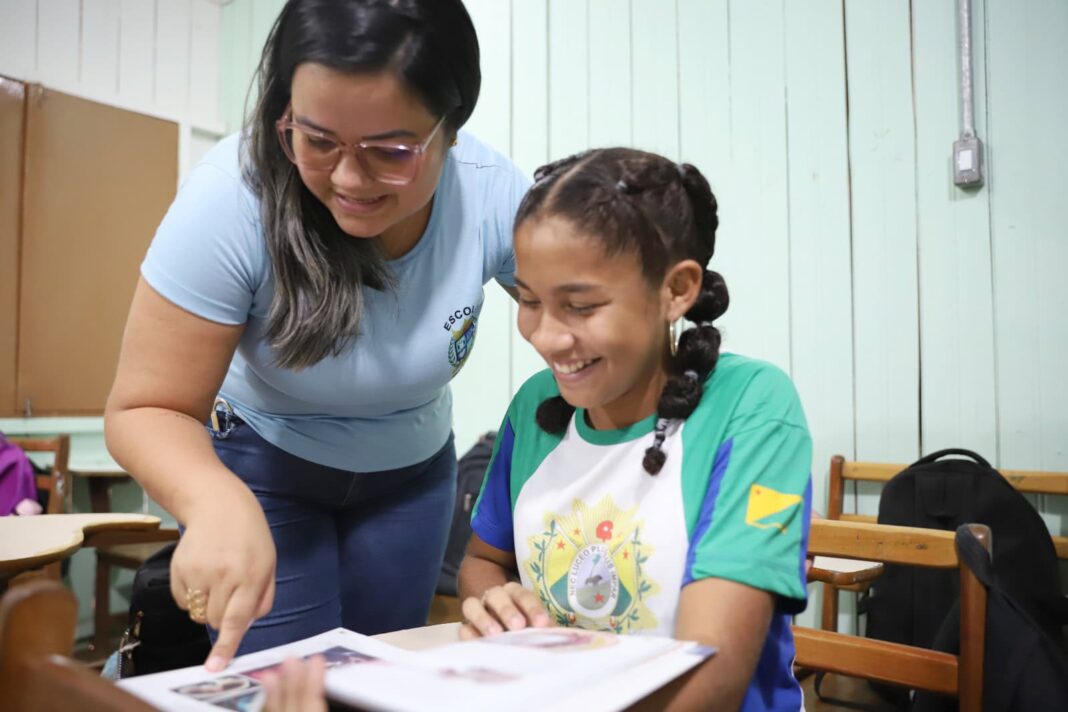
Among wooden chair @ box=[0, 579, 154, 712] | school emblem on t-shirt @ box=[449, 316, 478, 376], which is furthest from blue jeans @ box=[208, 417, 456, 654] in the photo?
wooden chair @ box=[0, 579, 154, 712]

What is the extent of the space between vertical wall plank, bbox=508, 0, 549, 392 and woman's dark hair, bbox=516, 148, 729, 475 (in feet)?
6.96

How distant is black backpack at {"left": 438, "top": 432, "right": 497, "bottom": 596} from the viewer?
2.83 metres

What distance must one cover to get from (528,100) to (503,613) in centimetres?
265

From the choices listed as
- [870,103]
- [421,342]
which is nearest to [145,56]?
[870,103]

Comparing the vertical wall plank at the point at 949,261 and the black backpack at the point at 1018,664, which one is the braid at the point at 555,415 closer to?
the black backpack at the point at 1018,664

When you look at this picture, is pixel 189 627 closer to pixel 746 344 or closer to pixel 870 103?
pixel 746 344

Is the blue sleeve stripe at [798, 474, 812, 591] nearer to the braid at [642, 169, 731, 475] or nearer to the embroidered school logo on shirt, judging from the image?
the embroidered school logo on shirt

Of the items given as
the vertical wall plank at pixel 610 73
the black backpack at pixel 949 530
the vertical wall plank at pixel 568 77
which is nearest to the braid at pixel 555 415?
the black backpack at pixel 949 530

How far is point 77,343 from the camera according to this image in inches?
140

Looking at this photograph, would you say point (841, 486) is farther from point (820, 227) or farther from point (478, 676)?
point (478, 676)

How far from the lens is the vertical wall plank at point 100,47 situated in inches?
145

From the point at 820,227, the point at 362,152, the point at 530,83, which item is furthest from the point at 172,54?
the point at 362,152

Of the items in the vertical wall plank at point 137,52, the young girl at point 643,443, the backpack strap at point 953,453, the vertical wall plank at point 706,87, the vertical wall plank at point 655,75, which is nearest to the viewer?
the young girl at point 643,443

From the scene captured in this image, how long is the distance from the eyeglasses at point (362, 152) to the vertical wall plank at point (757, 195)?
175cm
